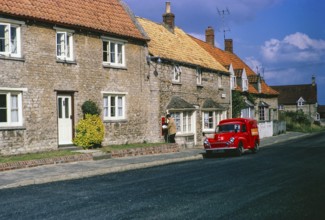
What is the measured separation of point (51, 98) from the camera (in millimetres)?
19969

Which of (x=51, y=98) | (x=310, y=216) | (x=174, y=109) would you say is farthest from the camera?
(x=174, y=109)

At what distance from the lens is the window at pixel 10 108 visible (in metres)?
18.0

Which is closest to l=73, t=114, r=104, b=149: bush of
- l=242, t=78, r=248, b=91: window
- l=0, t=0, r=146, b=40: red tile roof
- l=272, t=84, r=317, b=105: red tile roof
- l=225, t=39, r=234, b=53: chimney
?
l=0, t=0, r=146, b=40: red tile roof

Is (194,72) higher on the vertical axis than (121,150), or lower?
higher

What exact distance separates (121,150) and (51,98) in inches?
161

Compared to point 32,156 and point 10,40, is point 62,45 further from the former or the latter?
point 32,156

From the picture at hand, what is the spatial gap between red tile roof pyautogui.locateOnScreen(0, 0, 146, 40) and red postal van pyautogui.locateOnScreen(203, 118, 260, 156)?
24.6 feet

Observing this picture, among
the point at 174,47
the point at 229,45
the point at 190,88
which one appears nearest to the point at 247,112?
the point at 229,45

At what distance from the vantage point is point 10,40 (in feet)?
59.9

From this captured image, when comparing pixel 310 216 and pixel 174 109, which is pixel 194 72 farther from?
pixel 310 216

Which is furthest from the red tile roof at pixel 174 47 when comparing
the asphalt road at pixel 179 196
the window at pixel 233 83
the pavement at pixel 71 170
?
the asphalt road at pixel 179 196

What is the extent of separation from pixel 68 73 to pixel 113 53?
3.81m

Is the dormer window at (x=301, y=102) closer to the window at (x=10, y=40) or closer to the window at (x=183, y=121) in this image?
the window at (x=183, y=121)

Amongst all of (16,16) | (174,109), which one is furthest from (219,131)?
(16,16)
